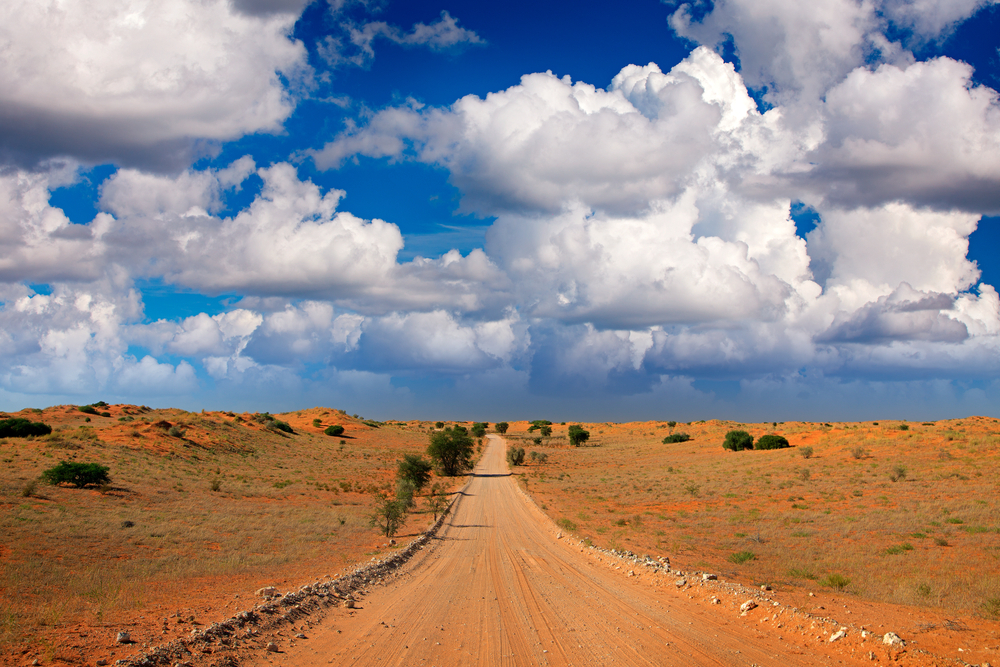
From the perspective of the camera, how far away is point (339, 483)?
147 feet

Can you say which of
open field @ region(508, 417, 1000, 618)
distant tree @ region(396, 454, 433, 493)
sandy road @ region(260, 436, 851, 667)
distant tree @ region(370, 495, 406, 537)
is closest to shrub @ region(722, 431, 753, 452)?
open field @ region(508, 417, 1000, 618)

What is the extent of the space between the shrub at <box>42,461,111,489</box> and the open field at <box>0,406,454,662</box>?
0.68 m

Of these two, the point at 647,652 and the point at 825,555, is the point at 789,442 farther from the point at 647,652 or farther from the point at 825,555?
the point at 647,652

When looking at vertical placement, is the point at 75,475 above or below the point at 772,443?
below

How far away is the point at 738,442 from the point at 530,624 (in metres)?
61.3

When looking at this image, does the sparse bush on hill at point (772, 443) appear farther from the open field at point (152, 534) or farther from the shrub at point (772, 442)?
the open field at point (152, 534)

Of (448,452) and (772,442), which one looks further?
(772,442)

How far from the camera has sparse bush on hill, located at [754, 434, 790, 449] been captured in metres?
62.3

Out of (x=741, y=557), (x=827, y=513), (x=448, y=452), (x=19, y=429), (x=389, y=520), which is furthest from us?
(x=448, y=452)

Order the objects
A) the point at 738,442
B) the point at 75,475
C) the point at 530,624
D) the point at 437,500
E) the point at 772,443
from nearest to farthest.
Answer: the point at 530,624 < the point at 75,475 < the point at 437,500 < the point at 772,443 < the point at 738,442

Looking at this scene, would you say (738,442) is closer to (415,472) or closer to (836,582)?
(415,472)

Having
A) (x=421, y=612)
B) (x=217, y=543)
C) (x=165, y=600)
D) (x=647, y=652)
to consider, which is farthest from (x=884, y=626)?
(x=217, y=543)

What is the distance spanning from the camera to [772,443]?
62438 millimetres

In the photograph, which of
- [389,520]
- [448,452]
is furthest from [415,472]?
[389,520]
